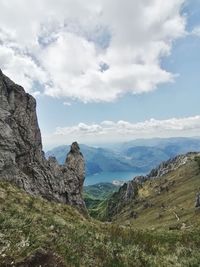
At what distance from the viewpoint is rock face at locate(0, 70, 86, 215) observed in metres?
68.2

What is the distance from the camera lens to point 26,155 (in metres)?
75.6

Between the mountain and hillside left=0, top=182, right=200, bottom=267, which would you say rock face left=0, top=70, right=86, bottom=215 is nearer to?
the mountain

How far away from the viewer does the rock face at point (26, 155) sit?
68250mm

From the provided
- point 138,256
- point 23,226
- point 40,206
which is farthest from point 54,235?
point 40,206

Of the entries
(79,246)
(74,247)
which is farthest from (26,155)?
(74,247)

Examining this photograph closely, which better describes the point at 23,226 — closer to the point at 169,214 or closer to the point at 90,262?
the point at 90,262

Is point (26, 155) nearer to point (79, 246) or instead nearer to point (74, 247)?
point (79, 246)

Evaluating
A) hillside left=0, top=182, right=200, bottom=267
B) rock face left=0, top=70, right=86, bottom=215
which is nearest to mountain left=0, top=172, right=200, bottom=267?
hillside left=0, top=182, right=200, bottom=267

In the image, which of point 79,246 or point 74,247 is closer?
point 74,247

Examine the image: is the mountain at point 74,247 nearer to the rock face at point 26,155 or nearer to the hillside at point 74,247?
the hillside at point 74,247

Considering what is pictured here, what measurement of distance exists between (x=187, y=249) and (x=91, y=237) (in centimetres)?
853

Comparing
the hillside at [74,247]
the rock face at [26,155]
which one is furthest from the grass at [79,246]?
the rock face at [26,155]

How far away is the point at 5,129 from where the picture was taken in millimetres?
71375

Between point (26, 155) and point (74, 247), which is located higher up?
point (26, 155)
